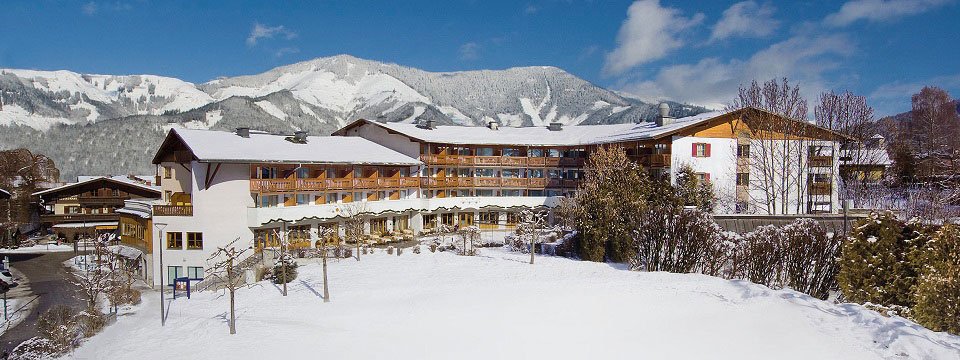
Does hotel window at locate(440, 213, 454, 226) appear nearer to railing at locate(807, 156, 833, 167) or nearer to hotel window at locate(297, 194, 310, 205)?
hotel window at locate(297, 194, 310, 205)

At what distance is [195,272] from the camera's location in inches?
1411

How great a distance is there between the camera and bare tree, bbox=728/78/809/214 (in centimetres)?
4125

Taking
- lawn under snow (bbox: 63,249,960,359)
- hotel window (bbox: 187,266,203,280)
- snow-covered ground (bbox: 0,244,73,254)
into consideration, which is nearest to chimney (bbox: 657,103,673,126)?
lawn under snow (bbox: 63,249,960,359)

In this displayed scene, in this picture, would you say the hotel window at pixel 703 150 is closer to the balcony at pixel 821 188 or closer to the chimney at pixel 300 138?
the balcony at pixel 821 188

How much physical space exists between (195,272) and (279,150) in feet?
31.6

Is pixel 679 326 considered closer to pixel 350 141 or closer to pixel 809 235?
pixel 809 235

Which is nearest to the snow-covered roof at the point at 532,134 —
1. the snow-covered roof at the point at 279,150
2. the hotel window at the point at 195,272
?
the snow-covered roof at the point at 279,150

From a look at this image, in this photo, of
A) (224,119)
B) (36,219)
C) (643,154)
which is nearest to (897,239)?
(643,154)

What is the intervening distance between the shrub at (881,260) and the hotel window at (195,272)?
3359 cm

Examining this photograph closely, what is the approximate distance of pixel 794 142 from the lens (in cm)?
4231

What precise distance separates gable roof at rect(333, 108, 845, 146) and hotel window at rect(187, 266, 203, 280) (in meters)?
19.8

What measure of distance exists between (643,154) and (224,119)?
464 feet

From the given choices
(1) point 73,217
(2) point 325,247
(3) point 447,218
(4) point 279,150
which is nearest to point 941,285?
(2) point 325,247

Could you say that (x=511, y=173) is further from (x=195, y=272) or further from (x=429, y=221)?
(x=195, y=272)
